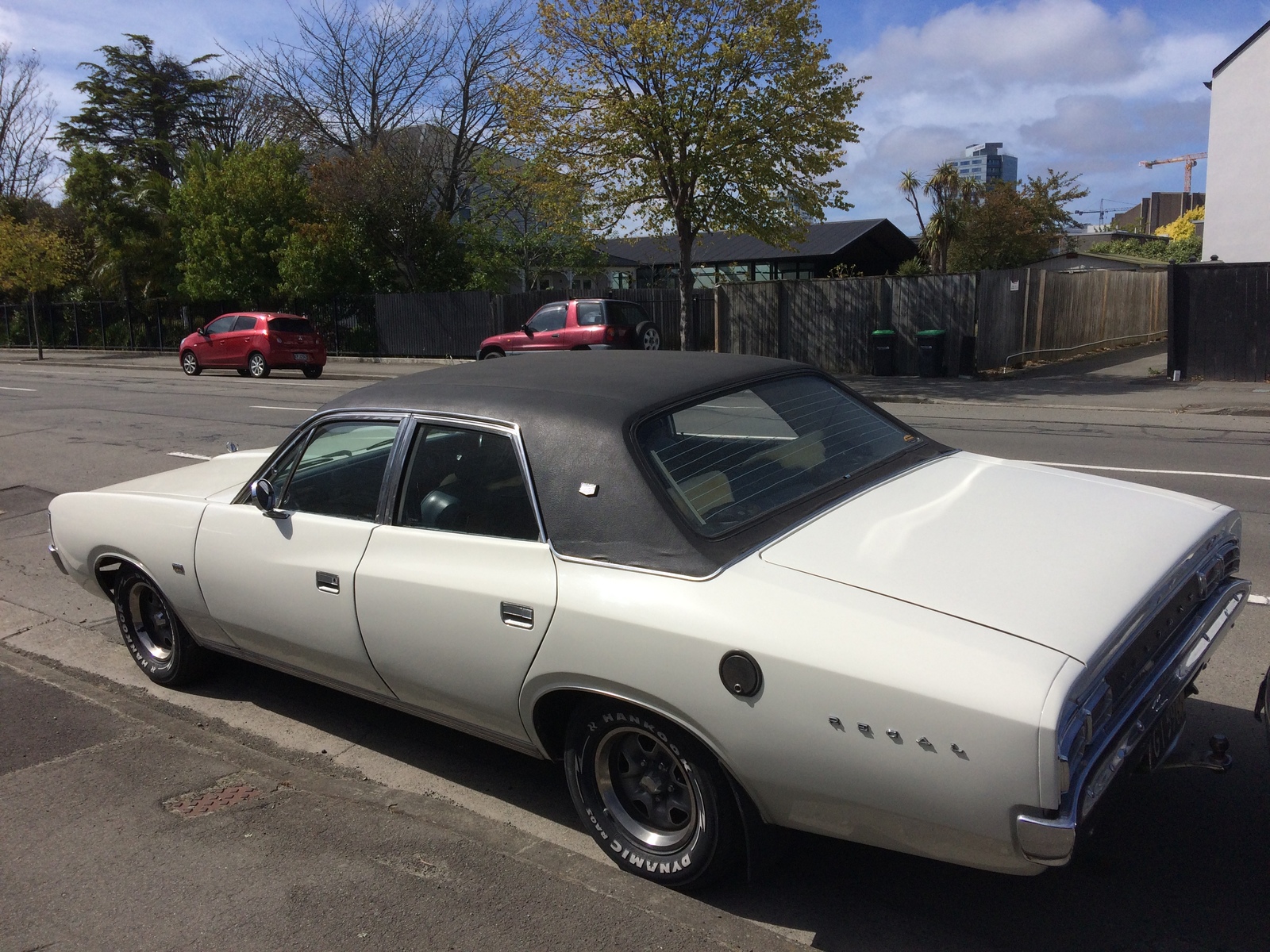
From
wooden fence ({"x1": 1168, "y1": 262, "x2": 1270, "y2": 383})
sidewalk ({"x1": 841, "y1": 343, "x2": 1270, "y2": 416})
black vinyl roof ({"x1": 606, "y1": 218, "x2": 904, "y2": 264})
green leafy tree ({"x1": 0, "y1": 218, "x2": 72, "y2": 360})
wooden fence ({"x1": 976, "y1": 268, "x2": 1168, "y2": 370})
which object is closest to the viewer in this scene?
sidewalk ({"x1": 841, "y1": 343, "x2": 1270, "y2": 416})

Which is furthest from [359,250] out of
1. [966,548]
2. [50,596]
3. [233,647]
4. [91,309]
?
[966,548]

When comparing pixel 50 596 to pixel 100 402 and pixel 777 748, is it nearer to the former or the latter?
pixel 777 748

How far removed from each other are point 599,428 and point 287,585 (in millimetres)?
1554

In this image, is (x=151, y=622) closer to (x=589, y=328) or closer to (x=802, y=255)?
(x=589, y=328)

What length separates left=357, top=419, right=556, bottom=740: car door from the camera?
3.16 metres

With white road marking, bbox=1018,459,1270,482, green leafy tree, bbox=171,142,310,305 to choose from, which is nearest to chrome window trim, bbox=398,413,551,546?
white road marking, bbox=1018,459,1270,482

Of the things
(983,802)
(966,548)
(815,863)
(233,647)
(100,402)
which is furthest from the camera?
(100,402)

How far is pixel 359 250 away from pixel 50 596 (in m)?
26.0

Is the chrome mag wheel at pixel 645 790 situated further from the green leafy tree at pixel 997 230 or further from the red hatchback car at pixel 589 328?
the green leafy tree at pixel 997 230

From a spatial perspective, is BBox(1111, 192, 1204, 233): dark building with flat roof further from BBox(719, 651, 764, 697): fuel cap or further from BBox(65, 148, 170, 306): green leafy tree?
BBox(719, 651, 764, 697): fuel cap

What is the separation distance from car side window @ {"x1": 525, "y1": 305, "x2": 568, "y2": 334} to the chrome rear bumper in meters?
18.5

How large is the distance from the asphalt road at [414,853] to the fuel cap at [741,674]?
606mm

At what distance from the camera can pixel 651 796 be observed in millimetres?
3096

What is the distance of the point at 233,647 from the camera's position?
4.37m
